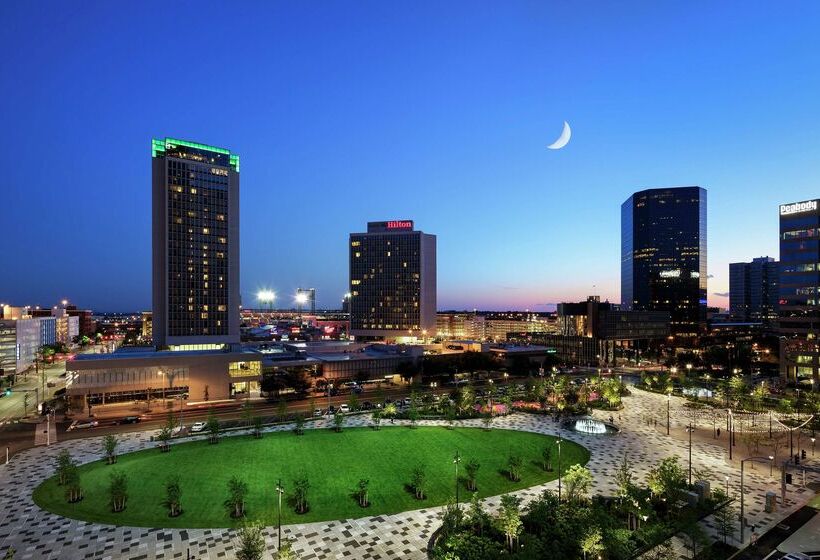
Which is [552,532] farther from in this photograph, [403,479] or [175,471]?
[175,471]

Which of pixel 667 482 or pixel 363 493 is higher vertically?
pixel 667 482

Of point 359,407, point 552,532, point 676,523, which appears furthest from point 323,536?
point 359,407

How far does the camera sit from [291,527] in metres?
35.6

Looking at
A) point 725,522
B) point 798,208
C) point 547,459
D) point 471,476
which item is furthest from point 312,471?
point 798,208

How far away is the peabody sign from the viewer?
4432 inches

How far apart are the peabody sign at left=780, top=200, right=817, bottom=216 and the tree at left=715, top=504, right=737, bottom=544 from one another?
11657 cm

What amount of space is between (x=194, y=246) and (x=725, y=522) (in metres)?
134

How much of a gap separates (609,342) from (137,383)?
15559cm

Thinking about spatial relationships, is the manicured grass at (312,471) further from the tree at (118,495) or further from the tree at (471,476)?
the tree at (471,476)

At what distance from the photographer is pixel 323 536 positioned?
3422 centimetres

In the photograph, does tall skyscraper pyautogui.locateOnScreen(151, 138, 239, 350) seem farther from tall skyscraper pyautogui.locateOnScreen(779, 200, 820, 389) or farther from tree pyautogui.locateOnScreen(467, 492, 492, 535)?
tall skyscraper pyautogui.locateOnScreen(779, 200, 820, 389)

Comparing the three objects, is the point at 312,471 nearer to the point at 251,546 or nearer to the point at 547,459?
the point at 251,546

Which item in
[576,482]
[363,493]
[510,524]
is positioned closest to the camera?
[510,524]

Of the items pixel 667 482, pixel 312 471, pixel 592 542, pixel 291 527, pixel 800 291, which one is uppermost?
pixel 800 291
